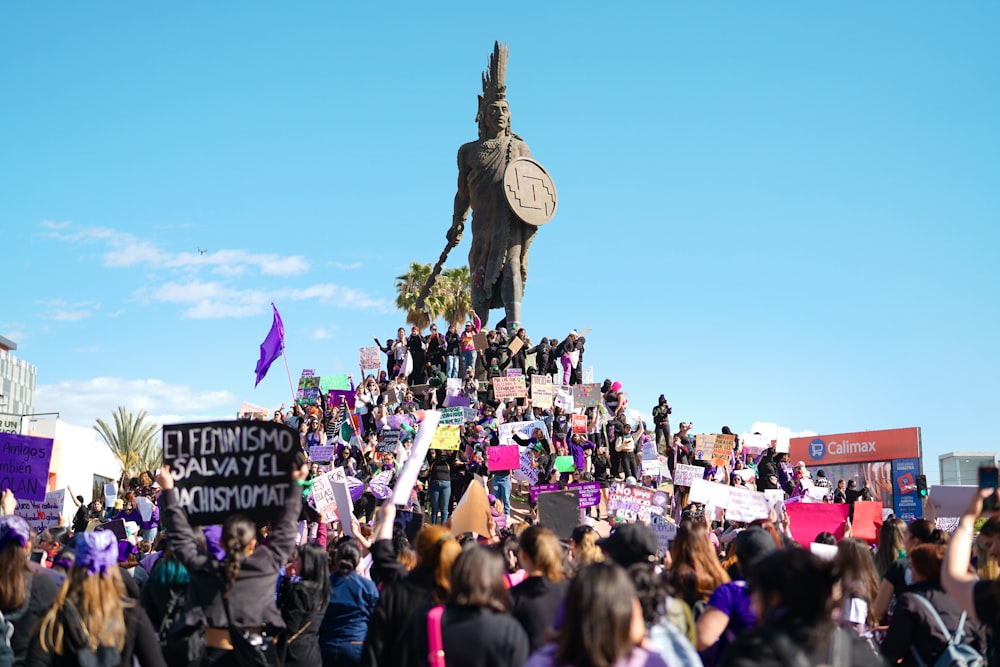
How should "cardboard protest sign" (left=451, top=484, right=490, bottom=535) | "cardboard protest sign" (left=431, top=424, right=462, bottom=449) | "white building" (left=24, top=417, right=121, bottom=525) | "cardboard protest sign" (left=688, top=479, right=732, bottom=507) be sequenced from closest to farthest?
"cardboard protest sign" (left=451, top=484, right=490, bottom=535) → "cardboard protest sign" (left=688, top=479, right=732, bottom=507) → "cardboard protest sign" (left=431, top=424, right=462, bottom=449) → "white building" (left=24, top=417, right=121, bottom=525)

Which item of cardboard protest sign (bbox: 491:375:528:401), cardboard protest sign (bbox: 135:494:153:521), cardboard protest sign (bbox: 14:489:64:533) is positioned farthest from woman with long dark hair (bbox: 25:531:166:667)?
cardboard protest sign (bbox: 491:375:528:401)

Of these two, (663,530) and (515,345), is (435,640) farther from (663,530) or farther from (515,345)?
(515,345)

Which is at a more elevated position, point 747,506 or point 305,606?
point 747,506

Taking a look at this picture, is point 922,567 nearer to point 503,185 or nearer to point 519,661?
point 519,661

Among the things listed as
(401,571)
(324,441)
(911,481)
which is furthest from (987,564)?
(911,481)

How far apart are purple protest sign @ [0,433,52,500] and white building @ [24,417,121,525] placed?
3504 centimetres

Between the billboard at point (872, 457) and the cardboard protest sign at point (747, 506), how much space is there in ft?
74.0

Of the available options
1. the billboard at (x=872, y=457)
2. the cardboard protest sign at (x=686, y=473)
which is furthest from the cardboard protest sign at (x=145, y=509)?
the billboard at (x=872, y=457)

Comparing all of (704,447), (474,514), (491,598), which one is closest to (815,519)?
(474,514)

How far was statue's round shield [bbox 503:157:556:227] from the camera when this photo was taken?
25234mm

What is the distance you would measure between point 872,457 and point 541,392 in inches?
745

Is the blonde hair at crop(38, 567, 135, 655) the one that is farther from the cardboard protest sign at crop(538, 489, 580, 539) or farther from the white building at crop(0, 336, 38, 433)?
the white building at crop(0, 336, 38, 433)

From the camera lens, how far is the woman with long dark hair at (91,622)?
4.41 metres

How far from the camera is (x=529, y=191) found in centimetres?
2553
